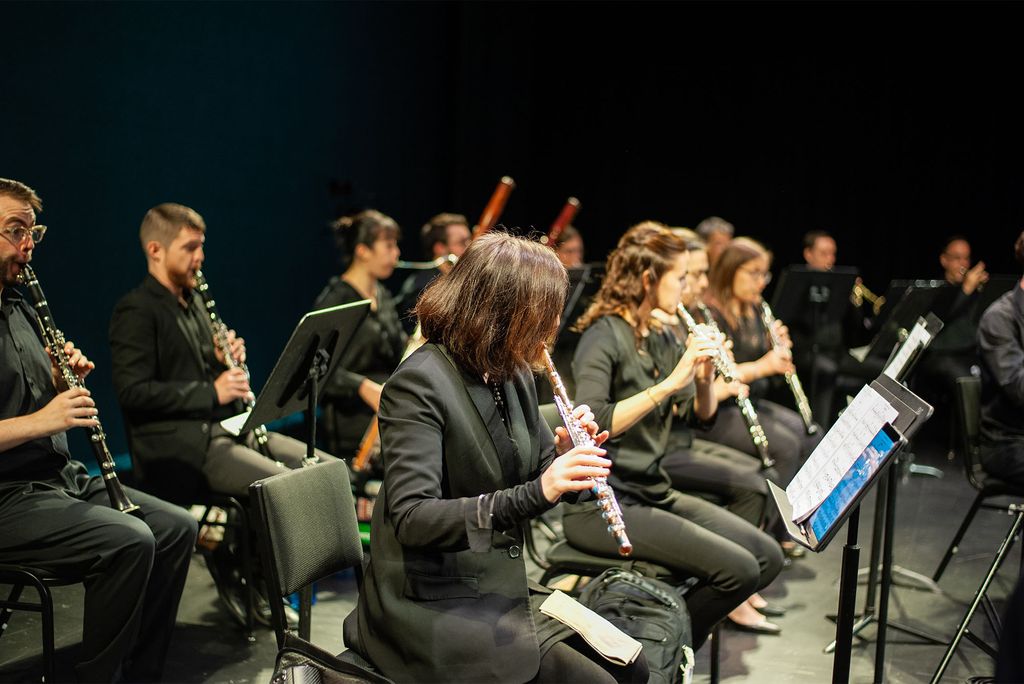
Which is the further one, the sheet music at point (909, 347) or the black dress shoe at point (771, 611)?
the black dress shoe at point (771, 611)

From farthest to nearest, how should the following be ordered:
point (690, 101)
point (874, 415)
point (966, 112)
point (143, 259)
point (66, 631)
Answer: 1. point (690, 101)
2. point (966, 112)
3. point (143, 259)
4. point (66, 631)
5. point (874, 415)

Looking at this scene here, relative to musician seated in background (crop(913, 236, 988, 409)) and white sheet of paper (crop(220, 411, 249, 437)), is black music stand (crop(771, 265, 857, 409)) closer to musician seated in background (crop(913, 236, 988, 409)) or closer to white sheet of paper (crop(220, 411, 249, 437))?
musician seated in background (crop(913, 236, 988, 409))

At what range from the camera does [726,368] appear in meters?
3.52

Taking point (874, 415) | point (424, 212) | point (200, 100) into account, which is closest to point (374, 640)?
point (874, 415)

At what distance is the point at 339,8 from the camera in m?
7.38

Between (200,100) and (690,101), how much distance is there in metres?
4.77

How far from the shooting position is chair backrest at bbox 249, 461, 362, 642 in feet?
7.27

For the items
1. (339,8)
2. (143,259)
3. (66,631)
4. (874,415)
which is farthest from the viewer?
(339,8)

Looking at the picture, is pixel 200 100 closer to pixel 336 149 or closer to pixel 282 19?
pixel 282 19

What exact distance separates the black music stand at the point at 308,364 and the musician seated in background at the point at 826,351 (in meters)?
3.64

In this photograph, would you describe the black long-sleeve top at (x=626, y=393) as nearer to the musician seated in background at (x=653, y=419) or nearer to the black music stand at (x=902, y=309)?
the musician seated in background at (x=653, y=419)

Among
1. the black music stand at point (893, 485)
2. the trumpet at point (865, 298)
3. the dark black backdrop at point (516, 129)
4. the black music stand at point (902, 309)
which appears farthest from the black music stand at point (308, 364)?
the trumpet at point (865, 298)

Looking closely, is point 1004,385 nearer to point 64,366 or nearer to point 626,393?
point 626,393

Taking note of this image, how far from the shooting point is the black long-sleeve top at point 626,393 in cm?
313
